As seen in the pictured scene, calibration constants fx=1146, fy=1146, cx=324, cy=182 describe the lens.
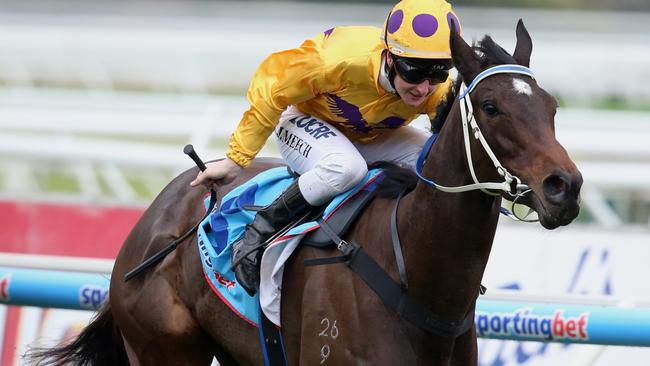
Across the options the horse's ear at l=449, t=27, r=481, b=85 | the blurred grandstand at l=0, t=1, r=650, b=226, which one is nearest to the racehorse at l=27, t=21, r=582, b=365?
the horse's ear at l=449, t=27, r=481, b=85

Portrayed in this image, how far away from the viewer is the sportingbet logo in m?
4.51

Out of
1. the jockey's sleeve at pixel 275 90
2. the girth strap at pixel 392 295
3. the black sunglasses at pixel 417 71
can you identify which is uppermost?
the black sunglasses at pixel 417 71

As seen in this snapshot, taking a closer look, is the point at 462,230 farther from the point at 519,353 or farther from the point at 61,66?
the point at 61,66

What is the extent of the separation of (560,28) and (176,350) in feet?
43.7

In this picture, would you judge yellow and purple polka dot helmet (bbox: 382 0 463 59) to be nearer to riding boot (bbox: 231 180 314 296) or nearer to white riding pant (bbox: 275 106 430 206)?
white riding pant (bbox: 275 106 430 206)

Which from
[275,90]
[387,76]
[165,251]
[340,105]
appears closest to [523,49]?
[387,76]

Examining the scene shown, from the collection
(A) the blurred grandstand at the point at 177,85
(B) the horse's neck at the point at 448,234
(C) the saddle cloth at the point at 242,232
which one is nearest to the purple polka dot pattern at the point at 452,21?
(B) the horse's neck at the point at 448,234

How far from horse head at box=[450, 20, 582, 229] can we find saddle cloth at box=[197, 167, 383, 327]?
26.6 inches

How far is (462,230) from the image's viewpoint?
3.39 meters


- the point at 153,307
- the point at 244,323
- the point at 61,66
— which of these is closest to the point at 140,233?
the point at 153,307

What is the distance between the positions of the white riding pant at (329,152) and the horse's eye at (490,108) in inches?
27.8

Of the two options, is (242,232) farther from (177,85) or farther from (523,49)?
(177,85)

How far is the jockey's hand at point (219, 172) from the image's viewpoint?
4.10 m

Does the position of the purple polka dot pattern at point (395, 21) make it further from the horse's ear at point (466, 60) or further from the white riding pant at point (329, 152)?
the white riding pant at point (329, 152)
